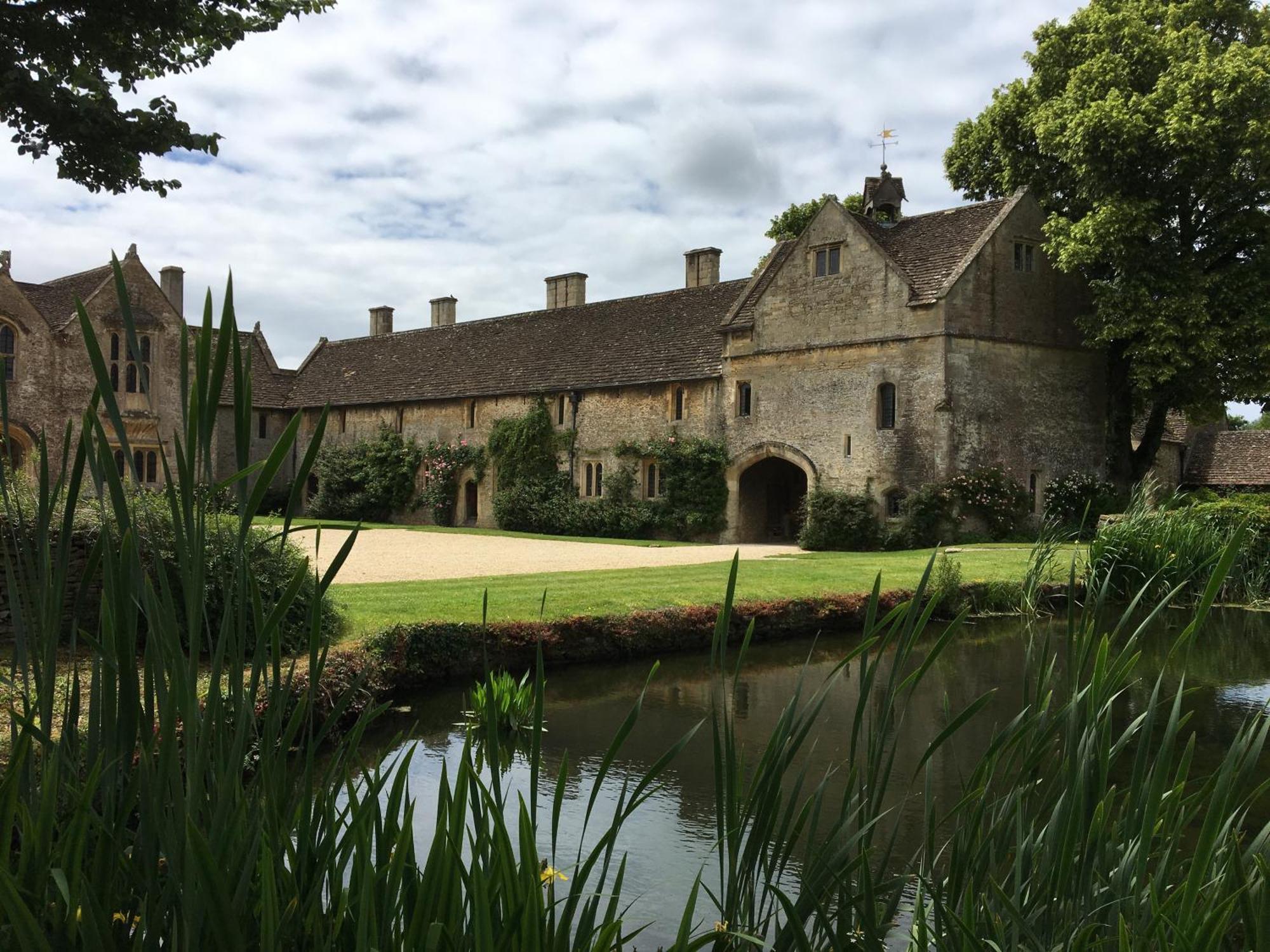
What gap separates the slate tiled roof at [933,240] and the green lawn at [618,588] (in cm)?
777

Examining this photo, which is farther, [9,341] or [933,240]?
[9,341]

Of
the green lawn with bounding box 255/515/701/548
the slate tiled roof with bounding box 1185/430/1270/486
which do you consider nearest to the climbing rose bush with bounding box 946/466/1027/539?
the green lawn with bounding box 255/515/701/548

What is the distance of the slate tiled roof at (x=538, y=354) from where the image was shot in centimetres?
2972

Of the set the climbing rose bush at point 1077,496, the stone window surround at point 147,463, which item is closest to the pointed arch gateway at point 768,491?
the climbing rose bush at point 1077,496

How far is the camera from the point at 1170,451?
3603 centimetres

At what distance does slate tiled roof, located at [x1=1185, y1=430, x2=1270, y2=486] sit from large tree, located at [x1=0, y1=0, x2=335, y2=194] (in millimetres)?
34592

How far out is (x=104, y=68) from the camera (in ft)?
31.3

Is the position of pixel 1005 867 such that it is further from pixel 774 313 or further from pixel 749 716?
pixel 774 313

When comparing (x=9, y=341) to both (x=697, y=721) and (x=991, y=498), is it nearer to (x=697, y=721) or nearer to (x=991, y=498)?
(x=991, y=498)

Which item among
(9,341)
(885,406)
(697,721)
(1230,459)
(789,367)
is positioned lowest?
(697,721)

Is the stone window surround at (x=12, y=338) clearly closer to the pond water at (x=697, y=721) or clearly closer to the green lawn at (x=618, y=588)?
the green lawn at (x=618, y=588)

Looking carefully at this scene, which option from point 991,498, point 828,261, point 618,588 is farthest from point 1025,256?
point 618,588

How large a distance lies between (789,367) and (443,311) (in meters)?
18.5

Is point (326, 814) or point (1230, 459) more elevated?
point (1230, 459)
